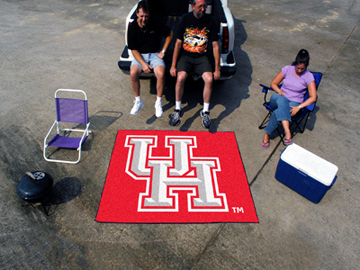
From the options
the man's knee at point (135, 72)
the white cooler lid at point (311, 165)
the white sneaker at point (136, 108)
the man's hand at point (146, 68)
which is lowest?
the white sneaker at point (136, 108)

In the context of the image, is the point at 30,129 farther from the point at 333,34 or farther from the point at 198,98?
the point at 333,34

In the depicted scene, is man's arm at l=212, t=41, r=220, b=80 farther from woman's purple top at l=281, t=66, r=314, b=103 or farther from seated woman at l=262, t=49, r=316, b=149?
woman's purple top at l=281, t=66, r=314, b=103

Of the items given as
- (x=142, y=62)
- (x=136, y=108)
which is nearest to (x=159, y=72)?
(x=142, y=62)

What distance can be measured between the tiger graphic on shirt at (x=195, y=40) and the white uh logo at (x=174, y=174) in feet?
4.85

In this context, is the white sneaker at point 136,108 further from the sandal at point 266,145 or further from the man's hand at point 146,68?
the sandal at point 266,145

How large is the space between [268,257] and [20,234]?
276 centimetres

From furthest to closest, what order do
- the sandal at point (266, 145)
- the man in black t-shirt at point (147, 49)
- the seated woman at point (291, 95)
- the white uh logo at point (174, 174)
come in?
the man in black t-shirt at point (147, 49) → the sandal at point (266, 145) → the seated woman at point (291, 95) → the white uh logo at point (174, 174)

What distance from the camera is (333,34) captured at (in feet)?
24.7

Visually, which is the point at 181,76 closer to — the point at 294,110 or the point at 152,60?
the point at 152,60

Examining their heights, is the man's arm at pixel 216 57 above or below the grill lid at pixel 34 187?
above

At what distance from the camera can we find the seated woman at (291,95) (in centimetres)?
358

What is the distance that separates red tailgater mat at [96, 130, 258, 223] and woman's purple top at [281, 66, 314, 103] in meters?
1.12

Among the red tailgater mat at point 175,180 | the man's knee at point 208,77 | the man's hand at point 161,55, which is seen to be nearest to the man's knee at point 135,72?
the man's hand at point 161,55

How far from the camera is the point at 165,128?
4.13 m
